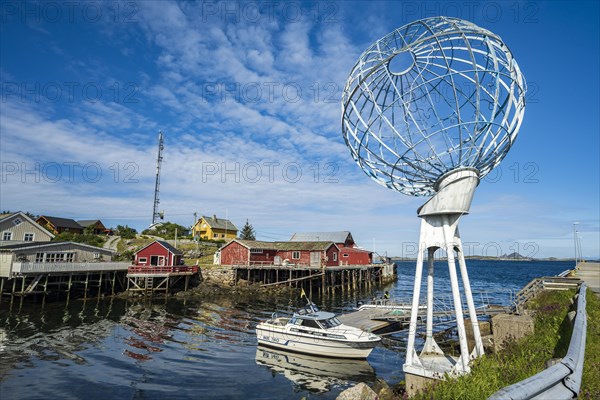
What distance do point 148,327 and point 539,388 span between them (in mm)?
28203

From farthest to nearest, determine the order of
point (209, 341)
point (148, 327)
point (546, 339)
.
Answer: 1. point (148, 327)
2. point (209, 341)
3. point (546, 339)

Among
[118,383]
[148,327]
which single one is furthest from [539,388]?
[148,327]

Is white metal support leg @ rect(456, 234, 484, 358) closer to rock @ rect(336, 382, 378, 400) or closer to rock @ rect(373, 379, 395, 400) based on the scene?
rock @ rect(373, 379, 395, 400)

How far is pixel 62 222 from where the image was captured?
71875 millimetres

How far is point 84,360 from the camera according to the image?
18.5 metres

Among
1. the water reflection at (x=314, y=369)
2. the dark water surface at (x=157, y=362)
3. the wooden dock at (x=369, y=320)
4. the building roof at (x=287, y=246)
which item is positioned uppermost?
the building roof at (x=287, y=246)

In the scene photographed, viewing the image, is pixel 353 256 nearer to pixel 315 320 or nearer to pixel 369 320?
pixel 369 320

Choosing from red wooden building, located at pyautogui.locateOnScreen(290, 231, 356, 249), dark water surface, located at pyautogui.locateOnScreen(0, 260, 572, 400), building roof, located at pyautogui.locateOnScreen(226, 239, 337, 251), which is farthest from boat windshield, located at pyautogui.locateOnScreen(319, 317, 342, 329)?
red wooden building, located at pyautogui.locateOnScreen(290, 231, 356, 249)

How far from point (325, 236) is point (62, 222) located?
52584mm

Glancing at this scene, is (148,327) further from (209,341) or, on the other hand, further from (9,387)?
(9,387)

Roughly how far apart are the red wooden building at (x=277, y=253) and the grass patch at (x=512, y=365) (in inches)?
1532

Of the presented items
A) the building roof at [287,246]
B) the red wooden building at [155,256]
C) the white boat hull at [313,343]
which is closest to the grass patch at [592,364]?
the white boat hull at [313,343]

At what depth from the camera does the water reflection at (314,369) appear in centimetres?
1691

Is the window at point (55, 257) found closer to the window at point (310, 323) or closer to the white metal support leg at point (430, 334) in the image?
the window at point (310, 323)
